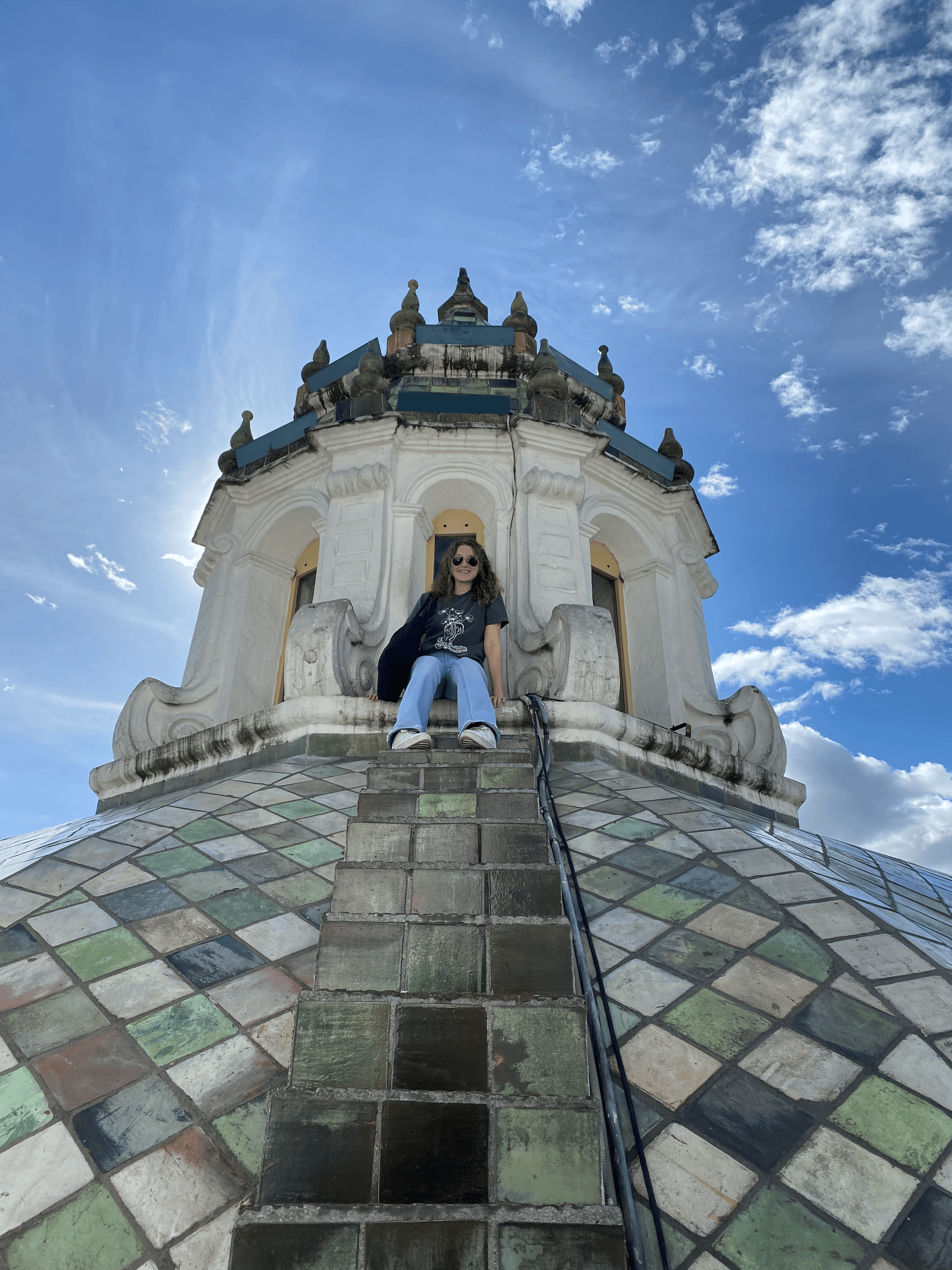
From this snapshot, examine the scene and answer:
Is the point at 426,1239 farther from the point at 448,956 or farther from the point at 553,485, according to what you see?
the point at 553,485

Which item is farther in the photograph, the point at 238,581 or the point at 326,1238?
the point at 238,581

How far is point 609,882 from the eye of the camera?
373 centimetres

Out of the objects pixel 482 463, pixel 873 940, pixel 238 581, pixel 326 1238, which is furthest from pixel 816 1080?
pixel 238 581

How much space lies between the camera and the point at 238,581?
8430 millimetres

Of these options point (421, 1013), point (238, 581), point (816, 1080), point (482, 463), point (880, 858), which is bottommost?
point (816, 1080)

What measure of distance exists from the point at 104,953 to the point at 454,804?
1443 mm

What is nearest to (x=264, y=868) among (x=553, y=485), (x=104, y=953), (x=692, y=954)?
(x=104, y=953)

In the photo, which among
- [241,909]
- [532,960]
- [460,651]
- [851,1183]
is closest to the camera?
[851,1183]

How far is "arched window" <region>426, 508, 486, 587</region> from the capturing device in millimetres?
7914

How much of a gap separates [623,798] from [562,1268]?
3100 millimetres

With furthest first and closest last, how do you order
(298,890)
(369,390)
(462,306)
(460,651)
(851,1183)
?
(462,306) < (369,390) < (460,651) < (298,890) < (851,1183)

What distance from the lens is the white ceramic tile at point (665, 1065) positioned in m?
2.48

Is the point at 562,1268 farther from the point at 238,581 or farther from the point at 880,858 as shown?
the point at 238,581

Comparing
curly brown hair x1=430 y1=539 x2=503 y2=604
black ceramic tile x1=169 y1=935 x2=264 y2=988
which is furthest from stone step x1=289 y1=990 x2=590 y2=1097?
curly brown hair x1=430 y1=539 x2=503 y2=604
